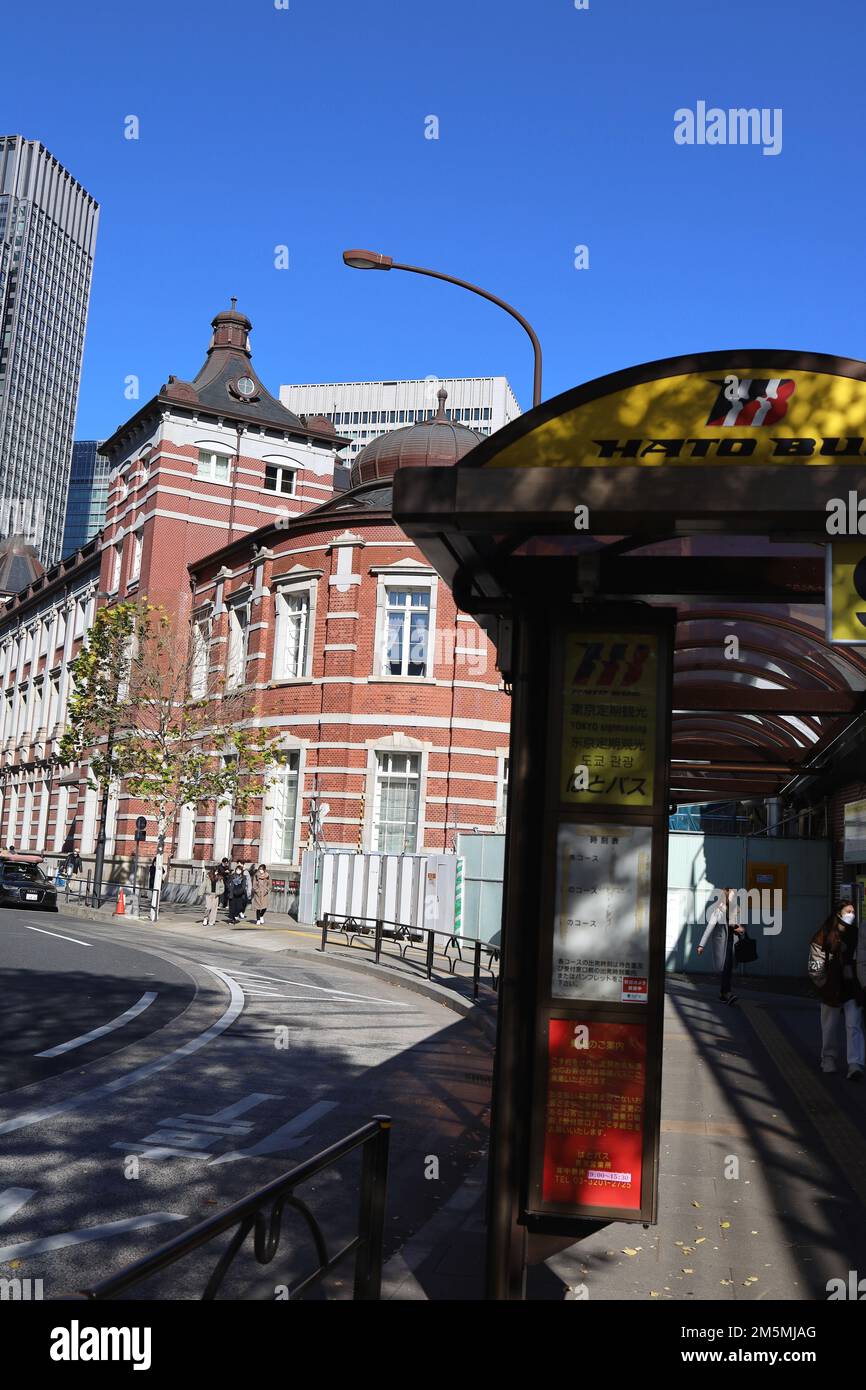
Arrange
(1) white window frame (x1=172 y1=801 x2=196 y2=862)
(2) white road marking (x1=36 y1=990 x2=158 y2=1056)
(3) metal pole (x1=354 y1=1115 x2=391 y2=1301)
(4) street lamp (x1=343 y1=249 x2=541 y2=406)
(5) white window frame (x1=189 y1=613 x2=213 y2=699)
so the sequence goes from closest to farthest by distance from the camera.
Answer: (3) metal pole (x1=354 y1=1115 x2=391 y2=1301)
(2) white road marking (x1=36 y1=990 x2=158 y2=1056)
(4) street lamp (x1=343 y1=249 x2=541 y2=406)
(5) white window frame (x1=189 y1=613 x2=213 y2=699)
(1) white window frame (x1=172 y1=801 x2=196 y2=862)

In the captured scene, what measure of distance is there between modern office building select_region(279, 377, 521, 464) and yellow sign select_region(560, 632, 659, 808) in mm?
135659

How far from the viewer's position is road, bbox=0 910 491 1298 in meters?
5.95

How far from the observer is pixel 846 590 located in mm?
4711

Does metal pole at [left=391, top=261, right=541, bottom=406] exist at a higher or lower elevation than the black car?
higher

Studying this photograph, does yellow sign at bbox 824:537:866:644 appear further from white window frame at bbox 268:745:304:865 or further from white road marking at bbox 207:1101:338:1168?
white window frame at bbox 268:745:304:865

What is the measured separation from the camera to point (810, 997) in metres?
18.8

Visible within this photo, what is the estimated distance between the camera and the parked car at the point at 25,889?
32156mm

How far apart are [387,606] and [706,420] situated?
2857 cm

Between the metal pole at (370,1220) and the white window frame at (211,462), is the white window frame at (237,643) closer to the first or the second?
the white window frame at (211,462)

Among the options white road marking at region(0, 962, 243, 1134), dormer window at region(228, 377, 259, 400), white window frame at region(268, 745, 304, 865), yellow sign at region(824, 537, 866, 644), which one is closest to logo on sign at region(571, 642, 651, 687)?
yellow sign at region(824, 537, 866, 644)

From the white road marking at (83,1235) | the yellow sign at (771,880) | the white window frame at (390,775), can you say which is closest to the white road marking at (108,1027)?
the white road marking at (83,1235)

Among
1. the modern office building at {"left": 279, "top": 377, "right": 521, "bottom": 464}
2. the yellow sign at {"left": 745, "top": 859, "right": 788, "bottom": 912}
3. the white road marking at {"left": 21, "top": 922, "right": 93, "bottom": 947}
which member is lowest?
the white road marking at {"left": 21, "top": 922, "right": 93, "bottom": 947}

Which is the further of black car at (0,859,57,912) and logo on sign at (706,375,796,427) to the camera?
black car at (0,859,57,912)

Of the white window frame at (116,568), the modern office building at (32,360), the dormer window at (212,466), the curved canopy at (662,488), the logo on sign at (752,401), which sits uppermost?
the modern office building at (32,360)
